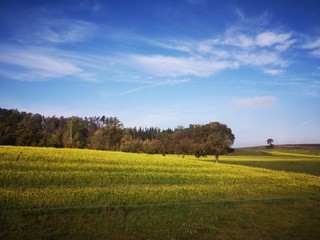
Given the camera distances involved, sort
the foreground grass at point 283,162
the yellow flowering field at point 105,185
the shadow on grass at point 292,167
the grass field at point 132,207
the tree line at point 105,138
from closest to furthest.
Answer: the grass field at point 132,207 → the yellow flowering field at point 105,185 → the shadow on grass at point 292,167 → the foreground grass at point 283,162 → the tree line at point 105,138

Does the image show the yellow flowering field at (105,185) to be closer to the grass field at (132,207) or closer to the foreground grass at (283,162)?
the grass field at (132,207)

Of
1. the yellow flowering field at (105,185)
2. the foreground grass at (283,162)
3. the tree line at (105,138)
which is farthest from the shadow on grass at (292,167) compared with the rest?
the yellow flowering field at (105,185)

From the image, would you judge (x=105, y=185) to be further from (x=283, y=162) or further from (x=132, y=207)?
(x=283, y=162)

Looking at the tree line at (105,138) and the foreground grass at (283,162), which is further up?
the tree line at (105,138)

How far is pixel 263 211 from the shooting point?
67.8 ft

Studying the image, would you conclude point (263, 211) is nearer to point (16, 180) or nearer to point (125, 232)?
point (125, 232)

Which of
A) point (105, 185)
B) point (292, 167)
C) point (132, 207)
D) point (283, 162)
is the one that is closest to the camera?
point (132, 207)

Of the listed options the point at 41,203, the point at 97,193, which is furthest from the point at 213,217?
the point at 41,203

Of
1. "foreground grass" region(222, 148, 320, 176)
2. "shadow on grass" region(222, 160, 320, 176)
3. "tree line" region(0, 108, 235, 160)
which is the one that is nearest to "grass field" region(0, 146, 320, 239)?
"shadow on grass" region(222, 160, 320, 176)

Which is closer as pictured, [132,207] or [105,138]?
[132,207]

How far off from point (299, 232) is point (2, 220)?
16158 mm

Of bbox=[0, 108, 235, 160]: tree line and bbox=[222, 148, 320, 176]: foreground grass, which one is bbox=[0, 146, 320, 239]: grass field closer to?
bbox=[222, 148, 320, 176]: foreground grass

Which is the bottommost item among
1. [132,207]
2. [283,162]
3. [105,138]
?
[132,207]

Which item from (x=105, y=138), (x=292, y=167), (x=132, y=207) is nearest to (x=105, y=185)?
(x=132, y=207)
